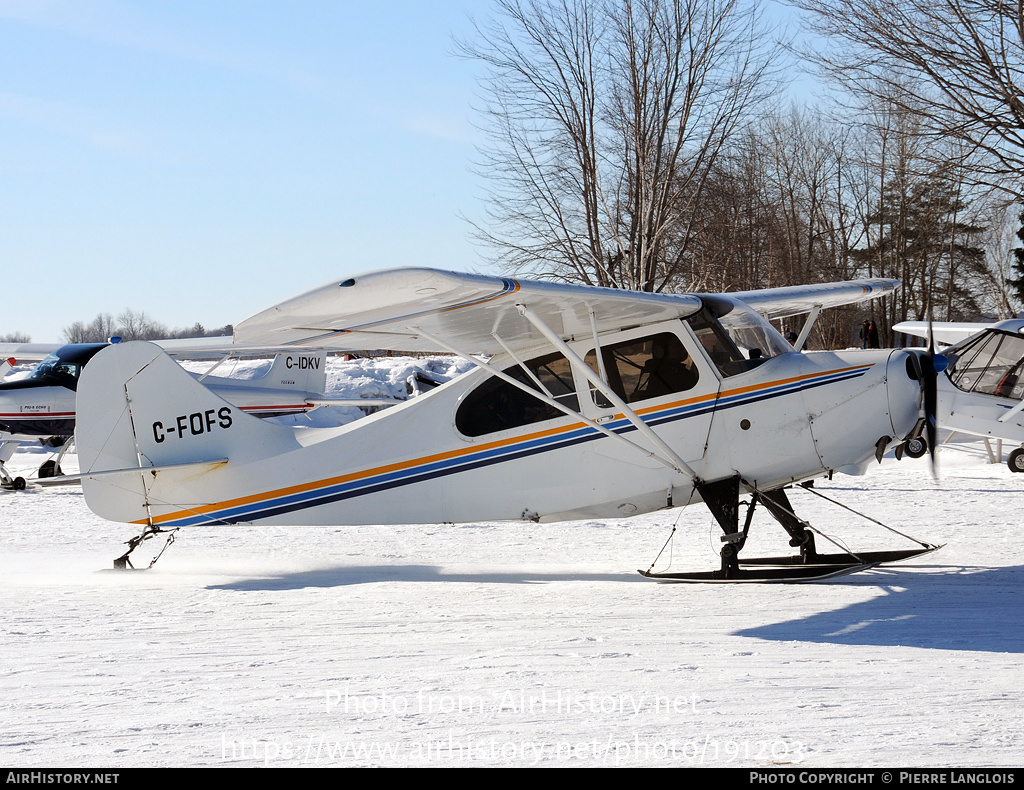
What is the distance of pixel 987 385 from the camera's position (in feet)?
45.3

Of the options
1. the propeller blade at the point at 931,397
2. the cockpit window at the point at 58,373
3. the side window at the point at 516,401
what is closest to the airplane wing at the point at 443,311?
the side window at the point at 516,401

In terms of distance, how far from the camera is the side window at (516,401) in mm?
7277

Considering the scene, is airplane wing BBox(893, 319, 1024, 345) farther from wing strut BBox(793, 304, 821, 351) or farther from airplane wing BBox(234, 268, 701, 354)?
airplane wing BBox(234, 268, 701, 354)

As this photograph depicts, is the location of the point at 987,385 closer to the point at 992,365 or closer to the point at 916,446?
the point at 992,365

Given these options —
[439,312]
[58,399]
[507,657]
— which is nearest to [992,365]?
[439,312]

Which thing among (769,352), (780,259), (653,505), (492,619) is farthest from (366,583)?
(780,259)

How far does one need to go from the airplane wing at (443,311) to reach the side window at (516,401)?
27 centimetres

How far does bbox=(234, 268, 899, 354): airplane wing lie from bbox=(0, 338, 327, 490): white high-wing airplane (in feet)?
33.4

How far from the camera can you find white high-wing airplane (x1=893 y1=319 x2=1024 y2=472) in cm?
1351

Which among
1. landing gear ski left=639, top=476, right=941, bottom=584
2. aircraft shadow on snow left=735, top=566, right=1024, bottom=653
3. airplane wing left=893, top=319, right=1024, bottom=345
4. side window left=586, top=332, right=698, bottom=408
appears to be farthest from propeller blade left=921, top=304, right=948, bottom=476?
airplane wing left=893, top=319, right=1024, bottom=345

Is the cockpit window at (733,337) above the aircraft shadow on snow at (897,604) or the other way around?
above

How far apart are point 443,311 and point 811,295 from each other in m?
4.40

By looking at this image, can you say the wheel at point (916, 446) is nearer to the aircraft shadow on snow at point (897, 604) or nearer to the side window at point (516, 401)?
the aircraft shadow on snow at point (897, 604)
